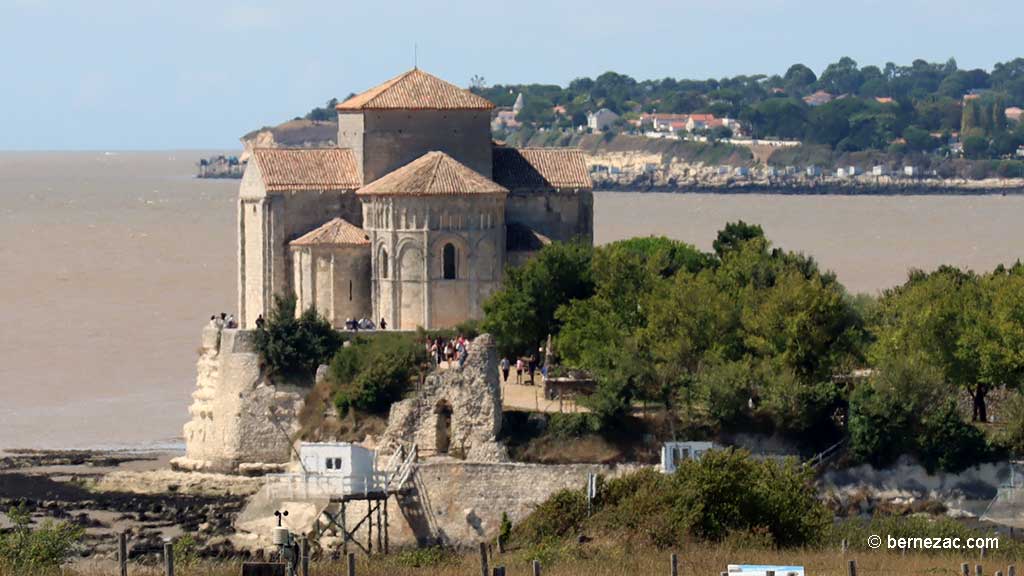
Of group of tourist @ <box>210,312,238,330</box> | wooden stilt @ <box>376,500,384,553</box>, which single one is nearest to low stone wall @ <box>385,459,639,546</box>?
wooden stilt @ <box>376,500,384,553</box>

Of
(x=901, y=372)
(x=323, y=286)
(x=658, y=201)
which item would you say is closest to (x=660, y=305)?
(x=901, y=372)

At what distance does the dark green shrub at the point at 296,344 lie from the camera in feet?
149

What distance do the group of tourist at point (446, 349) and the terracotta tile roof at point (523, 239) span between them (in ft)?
11.6

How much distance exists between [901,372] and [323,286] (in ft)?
41.0

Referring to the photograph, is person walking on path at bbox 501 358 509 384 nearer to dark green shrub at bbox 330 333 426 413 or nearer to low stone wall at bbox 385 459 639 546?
dark green shrub at bbox 330 333 426 413

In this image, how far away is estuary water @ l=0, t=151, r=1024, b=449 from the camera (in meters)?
55.4

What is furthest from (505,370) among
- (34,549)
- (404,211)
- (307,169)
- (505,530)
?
(34,549)

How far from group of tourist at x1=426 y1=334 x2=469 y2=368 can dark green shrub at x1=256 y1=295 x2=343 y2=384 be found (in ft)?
5.65

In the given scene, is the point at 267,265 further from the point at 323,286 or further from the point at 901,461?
the point at 901,461

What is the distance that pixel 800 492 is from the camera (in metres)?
34.3

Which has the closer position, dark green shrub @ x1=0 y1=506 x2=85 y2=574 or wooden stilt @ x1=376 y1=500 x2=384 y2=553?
dark green shrub @ x1=0 y1=506 x2=85 y2=574

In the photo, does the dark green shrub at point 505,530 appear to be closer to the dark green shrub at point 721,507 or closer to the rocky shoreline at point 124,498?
the dark green shrub at point 721,507

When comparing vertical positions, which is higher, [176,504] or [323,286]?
[323,286]

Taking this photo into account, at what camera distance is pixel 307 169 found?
49.7 meters
